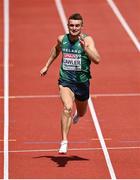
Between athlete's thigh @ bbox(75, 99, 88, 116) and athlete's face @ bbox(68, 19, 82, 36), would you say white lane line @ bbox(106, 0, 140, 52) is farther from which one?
athlete's face @ bbox(68, 19, 82, 36)

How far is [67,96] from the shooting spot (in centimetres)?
1232

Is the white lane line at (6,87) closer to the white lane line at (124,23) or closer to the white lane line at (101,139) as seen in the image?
the white lane line at (101,139)

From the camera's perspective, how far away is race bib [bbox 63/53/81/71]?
1223cm

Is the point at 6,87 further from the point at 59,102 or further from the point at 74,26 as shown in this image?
the point at 74,26

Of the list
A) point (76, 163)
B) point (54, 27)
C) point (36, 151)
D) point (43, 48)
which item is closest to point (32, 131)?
point (36, 151)

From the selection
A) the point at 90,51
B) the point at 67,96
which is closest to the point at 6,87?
the point at 67,96

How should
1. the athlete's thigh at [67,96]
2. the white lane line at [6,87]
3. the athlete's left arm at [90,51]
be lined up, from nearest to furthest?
the athlete's left arm at [90,51] < the athlete's thigh at [67,96] < the white lane line at [6,87]

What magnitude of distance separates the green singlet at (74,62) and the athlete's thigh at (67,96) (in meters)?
0.14

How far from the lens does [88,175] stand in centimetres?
1201

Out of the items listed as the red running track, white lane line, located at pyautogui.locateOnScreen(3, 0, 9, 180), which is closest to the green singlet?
the red running track

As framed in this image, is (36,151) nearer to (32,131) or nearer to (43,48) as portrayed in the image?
(32,131)

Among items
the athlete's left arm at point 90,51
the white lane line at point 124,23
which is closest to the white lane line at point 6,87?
the athlete's left arm at point 90,51

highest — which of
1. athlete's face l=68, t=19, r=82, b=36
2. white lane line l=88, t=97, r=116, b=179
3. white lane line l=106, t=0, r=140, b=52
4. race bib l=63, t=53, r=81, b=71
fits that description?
white lane line l=106, t=0, r=140, b=52

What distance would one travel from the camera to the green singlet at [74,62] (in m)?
12.2
